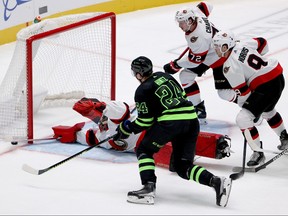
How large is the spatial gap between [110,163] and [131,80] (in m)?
2.22

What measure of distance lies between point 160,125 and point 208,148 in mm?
699

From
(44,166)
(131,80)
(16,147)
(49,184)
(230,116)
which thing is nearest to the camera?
(49,184)

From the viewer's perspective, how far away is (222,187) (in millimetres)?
4918

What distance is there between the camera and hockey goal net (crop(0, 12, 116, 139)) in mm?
6230

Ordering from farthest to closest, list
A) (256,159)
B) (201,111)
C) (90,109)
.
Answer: (201,111) < (90,109) < (256,159)

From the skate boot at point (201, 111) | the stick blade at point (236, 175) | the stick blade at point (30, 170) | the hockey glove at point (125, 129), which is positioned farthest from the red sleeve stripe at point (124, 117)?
the skate boot at point (201, 111)

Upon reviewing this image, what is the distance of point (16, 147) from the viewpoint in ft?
20.2

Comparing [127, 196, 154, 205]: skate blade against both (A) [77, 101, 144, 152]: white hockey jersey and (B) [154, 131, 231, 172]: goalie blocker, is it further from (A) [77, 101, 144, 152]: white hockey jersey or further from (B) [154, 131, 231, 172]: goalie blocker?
(A) [77, 101, 144, 152]: white hockey jersey

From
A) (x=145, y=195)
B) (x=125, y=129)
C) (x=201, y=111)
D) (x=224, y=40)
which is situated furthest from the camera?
(x=201, y=111)

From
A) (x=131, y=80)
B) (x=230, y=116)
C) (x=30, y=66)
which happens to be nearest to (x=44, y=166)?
(x=30, y=66)

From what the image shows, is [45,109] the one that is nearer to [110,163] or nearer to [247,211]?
[110,163]

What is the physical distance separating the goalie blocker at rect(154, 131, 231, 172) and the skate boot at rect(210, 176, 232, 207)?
2.17 ft

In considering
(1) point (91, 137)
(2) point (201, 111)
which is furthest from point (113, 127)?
(2) point (201, 111)

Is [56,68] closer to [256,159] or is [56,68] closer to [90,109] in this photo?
[90,109]
